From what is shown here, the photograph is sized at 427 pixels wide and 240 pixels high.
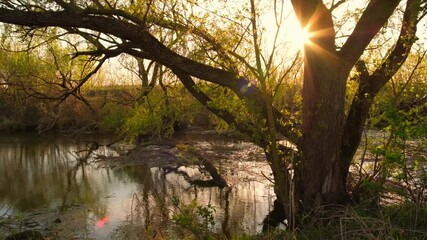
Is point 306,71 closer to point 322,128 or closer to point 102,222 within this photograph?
point 322,128

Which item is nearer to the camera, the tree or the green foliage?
the green foliage

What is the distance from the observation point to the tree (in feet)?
25.2

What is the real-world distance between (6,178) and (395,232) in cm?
1362

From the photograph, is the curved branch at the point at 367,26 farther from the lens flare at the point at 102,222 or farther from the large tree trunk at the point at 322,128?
the lens flare at the point at 102,222

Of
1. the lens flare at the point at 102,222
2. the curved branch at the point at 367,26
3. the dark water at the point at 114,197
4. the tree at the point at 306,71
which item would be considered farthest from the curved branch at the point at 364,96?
the lens flare at the point at 102,222

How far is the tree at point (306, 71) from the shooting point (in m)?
Result: 7.67

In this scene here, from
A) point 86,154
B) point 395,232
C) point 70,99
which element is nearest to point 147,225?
point 395,232

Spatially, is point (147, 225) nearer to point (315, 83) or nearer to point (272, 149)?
point (272, 149)

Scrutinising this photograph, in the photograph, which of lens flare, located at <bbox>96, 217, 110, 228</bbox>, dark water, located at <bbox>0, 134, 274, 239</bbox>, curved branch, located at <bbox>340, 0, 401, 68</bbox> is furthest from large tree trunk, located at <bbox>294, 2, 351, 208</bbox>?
lens flare, located at <bbox>96, 217, 110, 228</bbox>

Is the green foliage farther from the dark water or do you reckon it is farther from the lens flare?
the lens flare

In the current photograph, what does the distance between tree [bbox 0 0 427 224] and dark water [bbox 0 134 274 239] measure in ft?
6.15

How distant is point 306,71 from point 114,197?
6.89m

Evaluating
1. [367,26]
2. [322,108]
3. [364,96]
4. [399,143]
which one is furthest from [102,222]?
[367,26]

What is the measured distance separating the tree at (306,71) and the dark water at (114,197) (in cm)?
187
